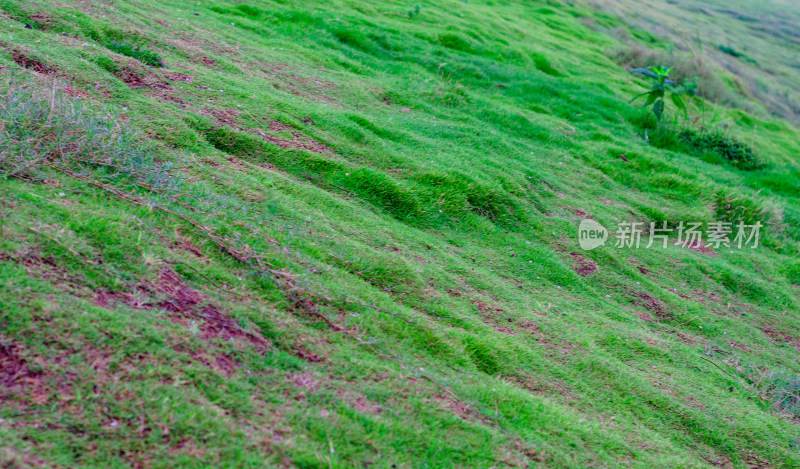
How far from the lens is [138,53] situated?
6.26 meters

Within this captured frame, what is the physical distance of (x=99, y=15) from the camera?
6934mm

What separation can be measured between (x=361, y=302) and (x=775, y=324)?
219 inches

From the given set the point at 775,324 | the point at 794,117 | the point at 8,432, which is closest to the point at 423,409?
the point at 8,432

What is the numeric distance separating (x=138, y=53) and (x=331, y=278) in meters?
4.12

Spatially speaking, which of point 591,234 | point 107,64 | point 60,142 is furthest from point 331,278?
point 591,234

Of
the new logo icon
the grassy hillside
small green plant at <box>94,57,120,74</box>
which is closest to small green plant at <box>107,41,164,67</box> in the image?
the grassy hillside

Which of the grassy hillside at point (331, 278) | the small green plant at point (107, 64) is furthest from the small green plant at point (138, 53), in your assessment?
the small green plant at point (107, 64)

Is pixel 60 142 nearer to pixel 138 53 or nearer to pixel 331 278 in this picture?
pixel 331 278

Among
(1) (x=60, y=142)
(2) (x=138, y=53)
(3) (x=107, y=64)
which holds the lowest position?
(1) (x=60, y=142)

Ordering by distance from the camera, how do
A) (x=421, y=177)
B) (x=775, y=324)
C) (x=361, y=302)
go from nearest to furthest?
(x=361, y=302) → (x=421, y=177) → (x=775, y=324)

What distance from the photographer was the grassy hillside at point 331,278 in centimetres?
261

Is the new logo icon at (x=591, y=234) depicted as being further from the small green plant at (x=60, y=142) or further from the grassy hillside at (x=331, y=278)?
the small green plant at (x=60, y=142)

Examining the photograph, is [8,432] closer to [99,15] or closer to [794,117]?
[99,15]

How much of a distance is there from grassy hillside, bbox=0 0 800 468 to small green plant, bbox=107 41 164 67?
27mm
